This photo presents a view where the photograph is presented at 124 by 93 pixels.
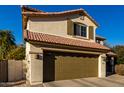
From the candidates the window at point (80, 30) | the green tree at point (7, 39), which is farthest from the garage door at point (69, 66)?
the green tree at point (7, 39)

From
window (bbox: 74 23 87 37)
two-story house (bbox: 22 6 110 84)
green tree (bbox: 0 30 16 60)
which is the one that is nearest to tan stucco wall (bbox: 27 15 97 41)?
two-story house (bbox: 22 6 110 84)

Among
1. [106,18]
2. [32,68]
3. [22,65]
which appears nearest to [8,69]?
[22,65]

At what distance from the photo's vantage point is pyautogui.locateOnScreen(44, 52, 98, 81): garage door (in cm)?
1509

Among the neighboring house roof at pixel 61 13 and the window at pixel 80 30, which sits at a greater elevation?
the neighboring house roof at pixel 61 13

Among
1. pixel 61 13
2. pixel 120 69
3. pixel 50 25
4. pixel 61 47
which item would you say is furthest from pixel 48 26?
pixel 120 69

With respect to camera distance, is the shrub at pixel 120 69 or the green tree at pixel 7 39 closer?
the shrub at pixel 120 69

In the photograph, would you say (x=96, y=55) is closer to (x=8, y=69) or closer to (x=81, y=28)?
(x=81, y=28)

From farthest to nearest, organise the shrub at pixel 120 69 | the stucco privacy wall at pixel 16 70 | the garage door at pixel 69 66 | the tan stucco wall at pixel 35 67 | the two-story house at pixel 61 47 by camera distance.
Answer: the shrub at pixel 120 69, the stucco privacy wall at pixel 16 70, the garage door at pixel 69 66, the two-story house at pixel 61 47, the tan stucco wall at pixel 35 67

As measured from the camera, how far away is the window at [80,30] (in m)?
19.3

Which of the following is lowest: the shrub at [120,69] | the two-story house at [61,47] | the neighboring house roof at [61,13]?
the shrub at [120,69]

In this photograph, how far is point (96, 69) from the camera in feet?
62.3

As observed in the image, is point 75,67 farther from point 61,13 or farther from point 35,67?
point 61,13

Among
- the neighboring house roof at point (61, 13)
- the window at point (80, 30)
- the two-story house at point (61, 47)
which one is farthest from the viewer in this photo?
the window at point (80, 30)

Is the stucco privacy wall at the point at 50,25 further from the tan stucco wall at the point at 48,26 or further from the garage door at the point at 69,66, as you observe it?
the garage door at the point at 69,66
